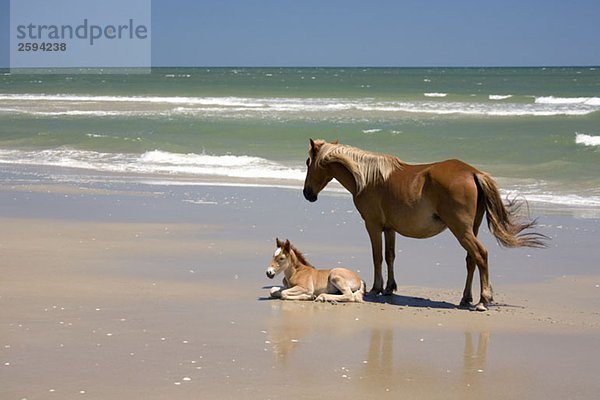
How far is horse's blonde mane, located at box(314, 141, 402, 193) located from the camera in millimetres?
8453

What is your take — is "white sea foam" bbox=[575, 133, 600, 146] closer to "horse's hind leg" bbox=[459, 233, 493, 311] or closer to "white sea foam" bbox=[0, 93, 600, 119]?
"white sea foam" bbox=[0, 93, 600, 119]

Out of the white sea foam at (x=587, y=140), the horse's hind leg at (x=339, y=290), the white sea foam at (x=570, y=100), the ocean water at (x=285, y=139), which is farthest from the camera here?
the white sea foam at (x=570, y=100)

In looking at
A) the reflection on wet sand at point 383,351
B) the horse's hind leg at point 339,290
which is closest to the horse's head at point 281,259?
the horse's hind leg at point 339,290

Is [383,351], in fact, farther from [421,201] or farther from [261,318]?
[421,201]

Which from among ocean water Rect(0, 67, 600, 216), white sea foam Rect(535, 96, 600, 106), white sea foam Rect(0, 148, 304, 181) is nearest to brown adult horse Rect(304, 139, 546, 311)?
ocean water Rect(0, 67, 600, 216)

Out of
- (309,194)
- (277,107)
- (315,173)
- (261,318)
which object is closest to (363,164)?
(315,173)

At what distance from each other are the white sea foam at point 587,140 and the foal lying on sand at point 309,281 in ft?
53.1

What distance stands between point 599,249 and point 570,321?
3037 mm

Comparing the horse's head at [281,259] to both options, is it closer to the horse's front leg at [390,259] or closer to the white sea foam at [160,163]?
the horse's front leg at [390,259]

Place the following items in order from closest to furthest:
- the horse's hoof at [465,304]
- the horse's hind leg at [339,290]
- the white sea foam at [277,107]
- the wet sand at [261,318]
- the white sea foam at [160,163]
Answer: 1. the wet sand at [261,318]
2. the horse's hoof at [465,304]
3. the horse's hind leg at [339,290]
4. the white sea foam at [160,163]
5. the white sea foam at [277,107]

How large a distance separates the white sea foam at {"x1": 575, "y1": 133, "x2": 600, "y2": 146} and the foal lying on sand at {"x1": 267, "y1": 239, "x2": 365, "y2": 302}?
53.1 ft

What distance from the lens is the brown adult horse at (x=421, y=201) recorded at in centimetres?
797

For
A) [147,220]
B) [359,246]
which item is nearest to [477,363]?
[359,246]

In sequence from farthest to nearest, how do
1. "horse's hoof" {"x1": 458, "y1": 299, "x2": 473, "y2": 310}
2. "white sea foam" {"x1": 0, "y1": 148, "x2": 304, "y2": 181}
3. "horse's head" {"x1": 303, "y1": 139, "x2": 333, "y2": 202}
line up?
"white sea foam" {"x1": 0, "y1": 148, "x2": 304, "y2": 181} → "horse's head" {"x1": 303, "y1": 139, "x2": 333, "y2": 202} → "horse's hoof" {"x1": 458, "y1": 299, "x2": 473, "y2": 310}
